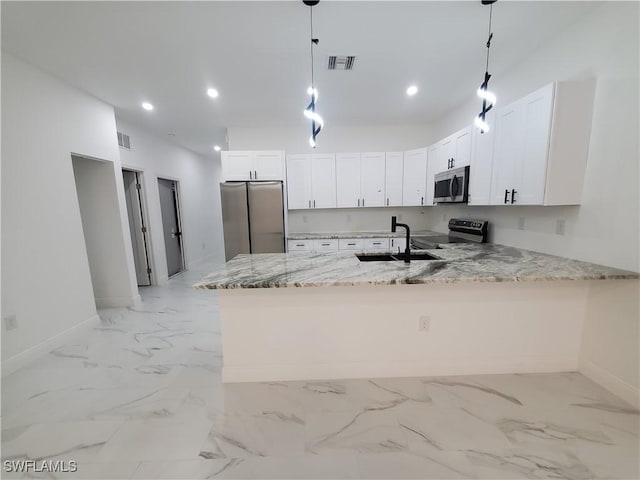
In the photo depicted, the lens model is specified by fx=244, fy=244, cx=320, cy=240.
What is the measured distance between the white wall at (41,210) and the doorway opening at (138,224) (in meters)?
1.32

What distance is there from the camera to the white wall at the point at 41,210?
2.16 metres

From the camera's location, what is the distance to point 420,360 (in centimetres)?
198

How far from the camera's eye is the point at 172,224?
5254 mm

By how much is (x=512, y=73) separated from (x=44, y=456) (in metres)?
4.93

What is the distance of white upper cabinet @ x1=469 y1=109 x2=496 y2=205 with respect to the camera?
2592 mm

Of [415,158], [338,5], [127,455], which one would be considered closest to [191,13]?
[338,5]

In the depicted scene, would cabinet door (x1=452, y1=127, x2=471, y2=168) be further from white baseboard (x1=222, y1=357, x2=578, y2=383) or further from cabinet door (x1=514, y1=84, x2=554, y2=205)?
white baseboard (x1=222, y1=357, x2=578, y2=383)

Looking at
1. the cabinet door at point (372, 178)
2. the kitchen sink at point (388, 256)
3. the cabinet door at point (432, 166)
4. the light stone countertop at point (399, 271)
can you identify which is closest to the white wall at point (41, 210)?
the light stone countertop at point (399, 271)

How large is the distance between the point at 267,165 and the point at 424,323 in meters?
3.27

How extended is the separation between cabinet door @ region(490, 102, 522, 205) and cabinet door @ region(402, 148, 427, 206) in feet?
4.94

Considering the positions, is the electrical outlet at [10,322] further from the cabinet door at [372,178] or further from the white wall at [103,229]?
the cabinet door at [372,178]

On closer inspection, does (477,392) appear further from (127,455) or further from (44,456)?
(44,456)

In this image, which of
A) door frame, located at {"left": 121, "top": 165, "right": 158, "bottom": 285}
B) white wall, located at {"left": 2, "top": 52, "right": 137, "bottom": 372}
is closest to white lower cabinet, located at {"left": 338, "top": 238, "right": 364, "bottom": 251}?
white wall, located at {"left": 2, "top": 52, "right": 137, "bottom": 372}

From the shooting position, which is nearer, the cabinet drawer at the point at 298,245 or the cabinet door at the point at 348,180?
the cabinet drawer at the point at 298,245
